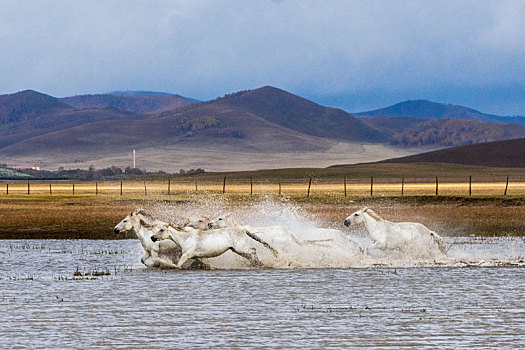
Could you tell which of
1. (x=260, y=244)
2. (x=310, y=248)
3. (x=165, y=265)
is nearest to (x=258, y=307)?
(x=260, y=244)

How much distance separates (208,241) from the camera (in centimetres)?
1919

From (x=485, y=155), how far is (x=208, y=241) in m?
151

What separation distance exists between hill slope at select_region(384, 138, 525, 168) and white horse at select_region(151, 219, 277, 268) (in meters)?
138

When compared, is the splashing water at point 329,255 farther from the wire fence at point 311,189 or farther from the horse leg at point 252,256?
the wire fence at point 311,189

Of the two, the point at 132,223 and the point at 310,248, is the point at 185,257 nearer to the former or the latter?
the point at 132,223

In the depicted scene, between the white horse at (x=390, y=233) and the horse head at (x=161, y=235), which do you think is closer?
the horse head at (x=161, y=235)

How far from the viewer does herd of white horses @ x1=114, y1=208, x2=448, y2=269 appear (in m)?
19.4

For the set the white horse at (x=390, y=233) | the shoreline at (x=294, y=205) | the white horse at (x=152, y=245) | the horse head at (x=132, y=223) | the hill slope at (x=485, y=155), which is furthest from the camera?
the hill slope at (x=485, y=155)

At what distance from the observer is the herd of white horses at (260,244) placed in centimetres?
1936

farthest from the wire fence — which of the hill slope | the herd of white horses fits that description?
the hill slope

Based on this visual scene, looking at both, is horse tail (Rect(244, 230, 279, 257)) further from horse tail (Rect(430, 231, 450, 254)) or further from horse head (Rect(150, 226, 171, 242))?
horse tail (Rect(430, 231, 450, 254))

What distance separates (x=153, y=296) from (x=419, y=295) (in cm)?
459

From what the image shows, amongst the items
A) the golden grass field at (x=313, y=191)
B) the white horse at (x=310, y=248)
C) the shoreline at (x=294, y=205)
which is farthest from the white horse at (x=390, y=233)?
the golden grass field at (x=313, y=191)

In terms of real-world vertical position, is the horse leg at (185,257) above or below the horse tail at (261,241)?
below
